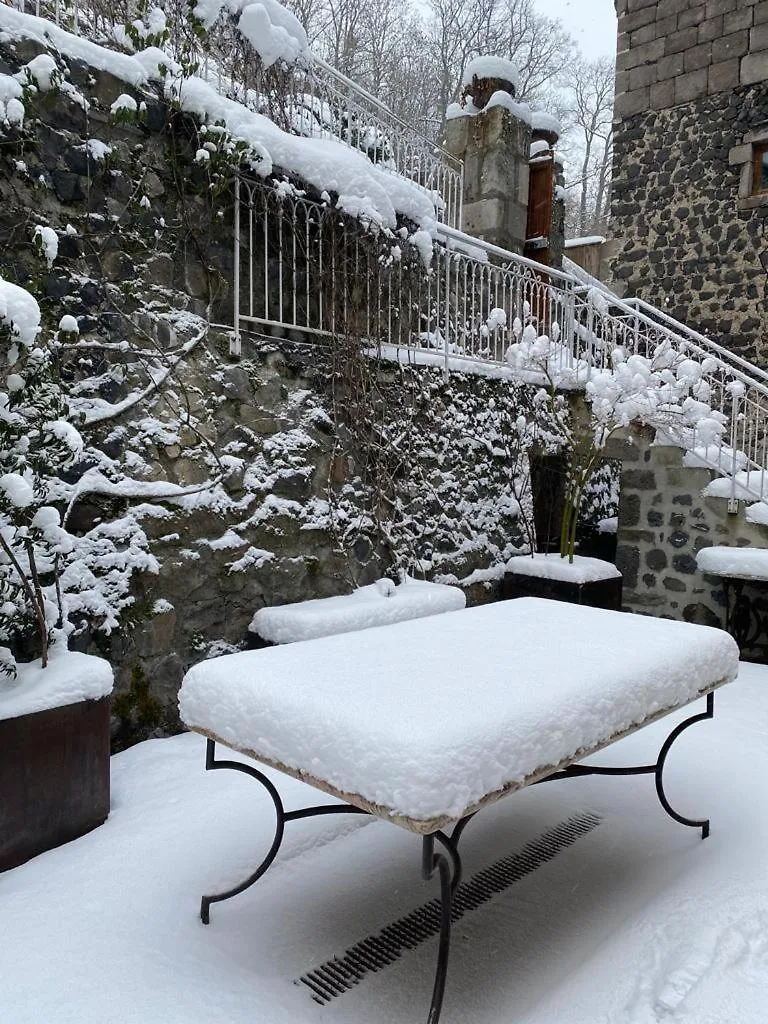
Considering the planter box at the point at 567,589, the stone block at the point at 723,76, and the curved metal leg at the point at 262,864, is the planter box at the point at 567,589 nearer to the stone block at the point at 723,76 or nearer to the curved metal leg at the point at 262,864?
the curved metal leg at the point at 262,864

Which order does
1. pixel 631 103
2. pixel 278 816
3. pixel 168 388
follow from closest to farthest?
pixel 278 816 → pixel 168 388 → pixel 631 103

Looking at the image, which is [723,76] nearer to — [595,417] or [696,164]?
[696,164]

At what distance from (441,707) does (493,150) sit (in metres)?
7.68

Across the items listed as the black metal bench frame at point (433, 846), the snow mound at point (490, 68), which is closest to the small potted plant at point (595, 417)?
the black metal bench frame at point (433, 846)

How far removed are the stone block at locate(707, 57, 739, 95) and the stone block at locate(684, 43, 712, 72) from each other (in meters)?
0.13

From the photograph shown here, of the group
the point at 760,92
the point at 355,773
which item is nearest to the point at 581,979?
the point at 355,773

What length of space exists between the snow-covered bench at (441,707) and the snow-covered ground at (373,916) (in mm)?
189

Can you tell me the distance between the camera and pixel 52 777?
240 centimetres

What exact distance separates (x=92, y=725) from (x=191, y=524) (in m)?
1.24

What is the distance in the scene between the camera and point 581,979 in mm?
1778

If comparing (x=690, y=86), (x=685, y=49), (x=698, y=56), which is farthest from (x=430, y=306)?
(x=685, y=49)

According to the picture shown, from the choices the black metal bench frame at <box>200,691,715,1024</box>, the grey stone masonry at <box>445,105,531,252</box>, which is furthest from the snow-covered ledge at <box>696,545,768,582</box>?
the grey stone masonry at <box>445,105,531,252</box>

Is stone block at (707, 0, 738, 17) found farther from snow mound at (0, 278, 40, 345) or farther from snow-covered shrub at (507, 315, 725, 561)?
snow mound at (0, 278, 40, 345)

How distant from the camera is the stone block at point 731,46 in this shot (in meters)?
8.05
